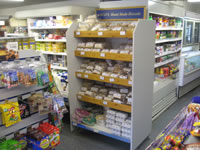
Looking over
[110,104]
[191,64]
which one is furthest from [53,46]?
[191,64]

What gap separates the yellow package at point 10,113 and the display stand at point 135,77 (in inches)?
61.2

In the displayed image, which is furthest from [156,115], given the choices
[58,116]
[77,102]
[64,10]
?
[64,10]

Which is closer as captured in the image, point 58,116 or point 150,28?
point 58,116

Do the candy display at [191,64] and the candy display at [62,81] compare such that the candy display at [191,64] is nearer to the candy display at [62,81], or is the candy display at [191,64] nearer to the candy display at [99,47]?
the candy display at [99,47]

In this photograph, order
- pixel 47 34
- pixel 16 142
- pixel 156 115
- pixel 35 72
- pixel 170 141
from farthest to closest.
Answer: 1. pixel 47 34
2. pixel 156 115
3. pixel 35 72
4. pixel 16 142
5. pixel 170 141

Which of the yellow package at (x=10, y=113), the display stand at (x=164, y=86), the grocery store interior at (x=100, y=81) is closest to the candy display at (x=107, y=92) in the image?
the grocery store interior at (x=100, y=81)

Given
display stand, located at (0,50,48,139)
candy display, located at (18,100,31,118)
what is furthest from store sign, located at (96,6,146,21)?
candy display, located at (18,100,31,118)

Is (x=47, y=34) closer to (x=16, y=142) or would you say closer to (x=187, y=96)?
(x=16, y=142)

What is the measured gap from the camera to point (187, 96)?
5938mm

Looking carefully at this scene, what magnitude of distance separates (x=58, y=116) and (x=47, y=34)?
2.96 m

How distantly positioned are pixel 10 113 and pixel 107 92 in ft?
6.20

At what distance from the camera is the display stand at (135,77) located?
298cm

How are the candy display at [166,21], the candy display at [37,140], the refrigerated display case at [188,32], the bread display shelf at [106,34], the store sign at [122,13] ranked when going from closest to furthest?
the candy display at [37,140] → the bread display shelf at [106,34] → the store sign at [122,13] → the candy display at [166,21] → the refrigerated display case at [188,32]

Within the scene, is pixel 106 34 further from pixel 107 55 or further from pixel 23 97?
pixel 23 97
